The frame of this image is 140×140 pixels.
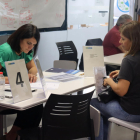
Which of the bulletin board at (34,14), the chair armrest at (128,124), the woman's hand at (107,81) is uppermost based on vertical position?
the bulletin board at (34,14)

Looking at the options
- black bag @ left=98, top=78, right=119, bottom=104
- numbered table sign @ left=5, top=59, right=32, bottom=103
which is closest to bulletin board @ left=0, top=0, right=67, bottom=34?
numbered table sign @ left=5, top=59, right=32, bottom=103

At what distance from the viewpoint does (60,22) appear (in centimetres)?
485

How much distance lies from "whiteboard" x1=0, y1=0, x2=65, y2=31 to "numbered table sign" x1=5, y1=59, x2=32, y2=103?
75.5 inches

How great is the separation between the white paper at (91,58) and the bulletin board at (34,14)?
155 centimetres

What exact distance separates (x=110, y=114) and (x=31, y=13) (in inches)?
102

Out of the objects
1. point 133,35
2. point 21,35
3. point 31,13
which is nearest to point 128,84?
point 133,35

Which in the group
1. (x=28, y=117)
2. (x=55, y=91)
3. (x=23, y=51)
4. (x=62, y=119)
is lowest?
(x=28, y=117)

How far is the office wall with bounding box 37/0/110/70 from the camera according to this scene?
479 centimetres

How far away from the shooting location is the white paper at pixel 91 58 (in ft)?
8.82

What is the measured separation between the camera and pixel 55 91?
7.00 ft

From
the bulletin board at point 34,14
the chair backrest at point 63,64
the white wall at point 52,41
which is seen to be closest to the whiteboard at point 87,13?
the white wall at point 52,41

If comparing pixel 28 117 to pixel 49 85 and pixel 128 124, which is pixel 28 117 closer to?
pixel 49 85

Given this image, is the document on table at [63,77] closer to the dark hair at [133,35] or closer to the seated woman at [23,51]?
the seated woman at [23,51]

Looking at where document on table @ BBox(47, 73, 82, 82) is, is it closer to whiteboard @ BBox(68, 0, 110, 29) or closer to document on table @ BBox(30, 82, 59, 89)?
document on table @ BBox(30, 82, 59, 89)
